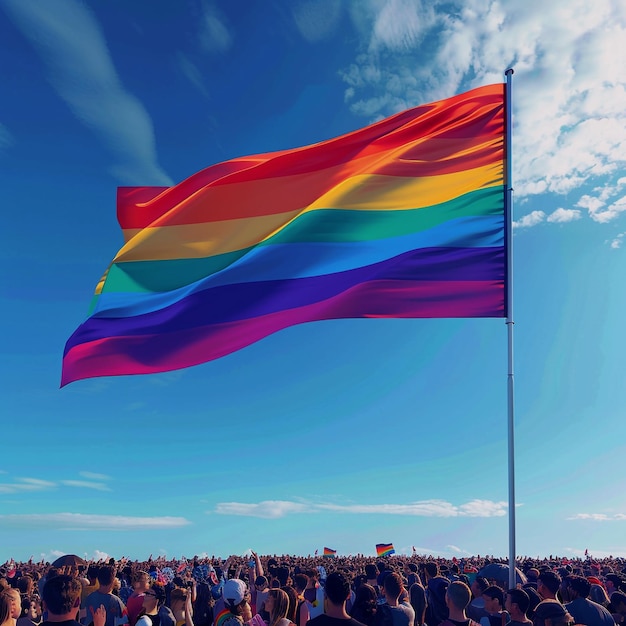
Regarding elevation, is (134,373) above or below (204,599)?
above

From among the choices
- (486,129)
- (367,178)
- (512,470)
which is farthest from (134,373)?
(486,129)

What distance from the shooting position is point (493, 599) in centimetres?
923

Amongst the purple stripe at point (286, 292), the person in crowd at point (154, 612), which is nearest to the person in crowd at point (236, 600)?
the person in crowd at point (154, 612)

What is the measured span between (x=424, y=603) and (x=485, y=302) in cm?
474

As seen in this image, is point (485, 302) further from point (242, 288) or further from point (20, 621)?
point (20, 621)

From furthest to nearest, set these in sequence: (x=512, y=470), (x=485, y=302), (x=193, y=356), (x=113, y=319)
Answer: (x=113, y=319)
(x=193, y=356)
(x=485, y=302)
(x=512, y=470)

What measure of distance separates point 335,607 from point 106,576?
4919mm

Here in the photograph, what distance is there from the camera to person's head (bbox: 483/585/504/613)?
9.23 meters

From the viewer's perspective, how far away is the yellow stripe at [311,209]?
11516 mm

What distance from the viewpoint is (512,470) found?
8609 mm

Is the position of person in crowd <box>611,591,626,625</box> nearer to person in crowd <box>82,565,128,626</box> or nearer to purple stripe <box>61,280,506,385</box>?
purple stripe <box>61,280,506,385</box>

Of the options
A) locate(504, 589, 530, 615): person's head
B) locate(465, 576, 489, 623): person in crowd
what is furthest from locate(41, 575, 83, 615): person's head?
locate(465, 576, 489, 623): person in crowd

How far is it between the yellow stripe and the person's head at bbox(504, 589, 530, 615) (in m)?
6.37

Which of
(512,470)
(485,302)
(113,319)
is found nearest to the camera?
(512,470)
